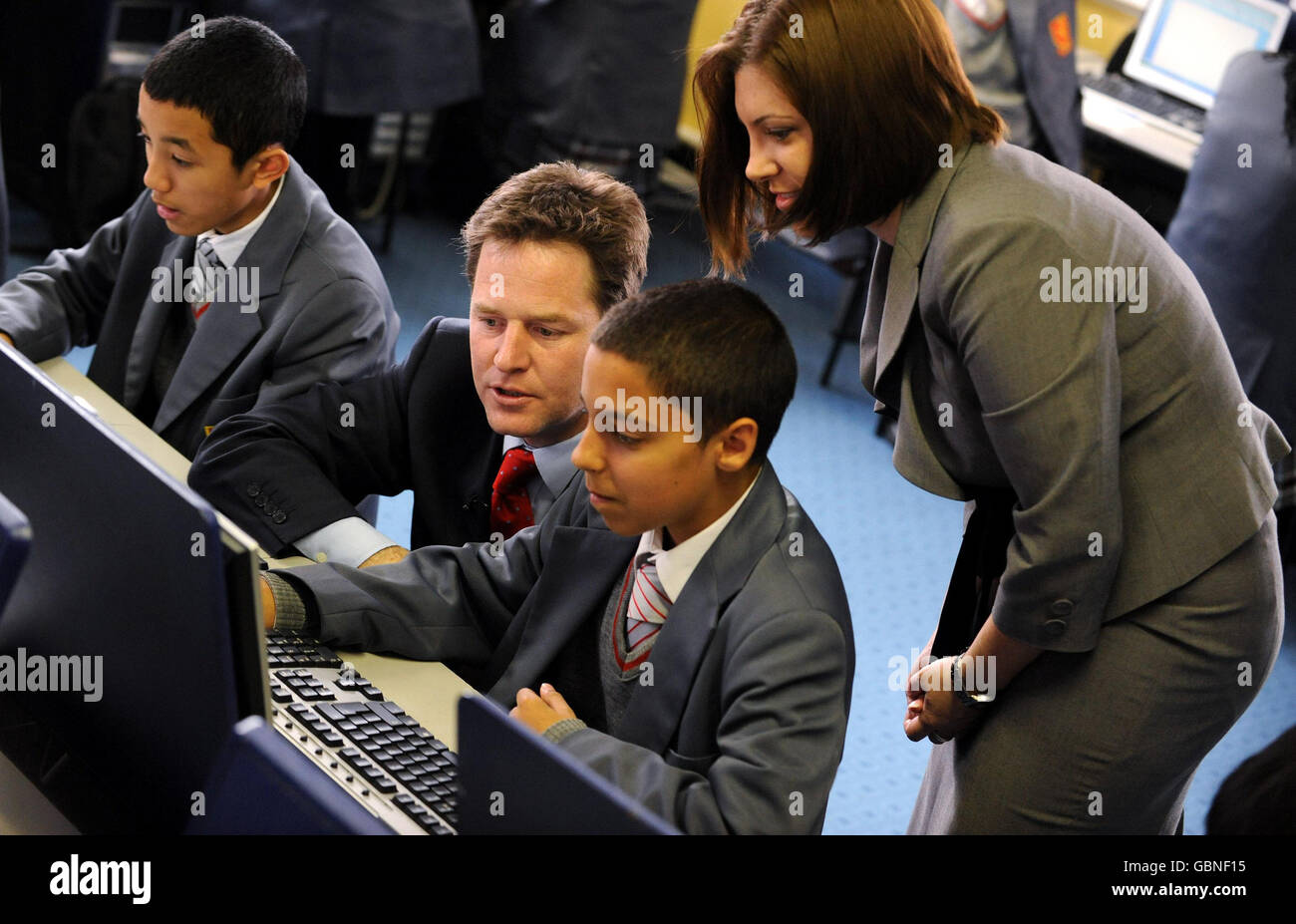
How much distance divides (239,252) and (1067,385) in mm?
1188

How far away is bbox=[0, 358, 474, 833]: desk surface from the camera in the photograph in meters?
1.19

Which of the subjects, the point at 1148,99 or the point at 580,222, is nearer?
the point at 580,222

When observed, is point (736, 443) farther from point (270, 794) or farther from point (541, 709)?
point (270, 794)

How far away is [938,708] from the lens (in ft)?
5.08

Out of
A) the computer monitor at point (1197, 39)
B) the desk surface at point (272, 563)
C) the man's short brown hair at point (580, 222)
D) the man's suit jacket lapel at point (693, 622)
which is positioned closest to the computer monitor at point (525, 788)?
the desk surface at point (272, 563)

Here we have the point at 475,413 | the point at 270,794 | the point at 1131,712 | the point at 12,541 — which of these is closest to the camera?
the point at 270,794

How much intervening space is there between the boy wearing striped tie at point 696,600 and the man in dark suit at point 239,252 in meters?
0.67

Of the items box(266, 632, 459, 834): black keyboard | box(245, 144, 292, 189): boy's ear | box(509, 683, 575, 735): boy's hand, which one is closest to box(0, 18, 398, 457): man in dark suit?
box(245, 144, 292, 189): boy's ear

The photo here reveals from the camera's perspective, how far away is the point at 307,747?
1.26 meters

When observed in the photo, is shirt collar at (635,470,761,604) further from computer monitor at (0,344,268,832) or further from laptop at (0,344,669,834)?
computer monitor at (0,344,268,832)

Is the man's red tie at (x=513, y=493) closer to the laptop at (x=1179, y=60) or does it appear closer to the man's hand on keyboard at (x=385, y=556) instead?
the man's hand on keyboard at (x=385, y=556)

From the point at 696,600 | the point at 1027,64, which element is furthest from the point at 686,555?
the point at 1027,64

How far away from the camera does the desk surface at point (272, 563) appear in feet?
3.90

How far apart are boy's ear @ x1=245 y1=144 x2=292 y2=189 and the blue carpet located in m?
0.57
